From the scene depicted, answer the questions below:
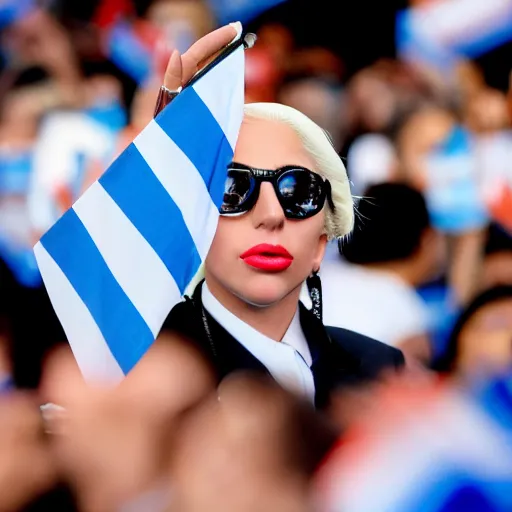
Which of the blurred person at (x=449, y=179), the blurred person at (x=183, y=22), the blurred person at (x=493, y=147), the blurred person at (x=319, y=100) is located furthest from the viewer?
the blurred person at (x=183, y=22)

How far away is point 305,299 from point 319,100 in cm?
196

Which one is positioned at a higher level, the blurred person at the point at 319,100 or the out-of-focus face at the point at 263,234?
the out-of-focus face at the point at 263,234

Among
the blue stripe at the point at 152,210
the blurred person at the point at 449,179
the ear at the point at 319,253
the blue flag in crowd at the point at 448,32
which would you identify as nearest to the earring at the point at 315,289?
the ear at the point at 319,253

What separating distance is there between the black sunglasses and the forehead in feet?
0.06

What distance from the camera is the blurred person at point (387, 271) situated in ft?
5.89

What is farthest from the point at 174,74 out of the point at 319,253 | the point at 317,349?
the point at 317,349

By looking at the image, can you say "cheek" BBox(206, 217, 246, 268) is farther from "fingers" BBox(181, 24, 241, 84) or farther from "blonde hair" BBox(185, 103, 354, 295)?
"fingers" BBox(181, 24, 241, 84)

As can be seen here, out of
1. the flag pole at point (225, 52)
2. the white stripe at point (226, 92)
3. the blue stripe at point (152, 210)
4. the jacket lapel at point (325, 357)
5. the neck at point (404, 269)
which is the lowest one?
the neck at point (404, 269)

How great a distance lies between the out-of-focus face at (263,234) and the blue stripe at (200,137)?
0.03 m

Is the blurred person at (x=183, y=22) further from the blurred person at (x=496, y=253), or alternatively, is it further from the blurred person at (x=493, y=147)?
the blurred person at (x=496, y=253)

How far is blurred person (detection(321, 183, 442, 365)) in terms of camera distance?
5.89 ft

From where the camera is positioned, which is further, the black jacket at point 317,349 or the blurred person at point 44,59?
the blurred person at point 44,59

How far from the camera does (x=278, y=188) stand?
135 centimetres

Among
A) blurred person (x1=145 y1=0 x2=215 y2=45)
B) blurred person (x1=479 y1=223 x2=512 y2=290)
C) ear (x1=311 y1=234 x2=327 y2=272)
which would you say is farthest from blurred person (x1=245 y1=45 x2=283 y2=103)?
ear (x1=311 y1=234 x2=327 y2=272)
